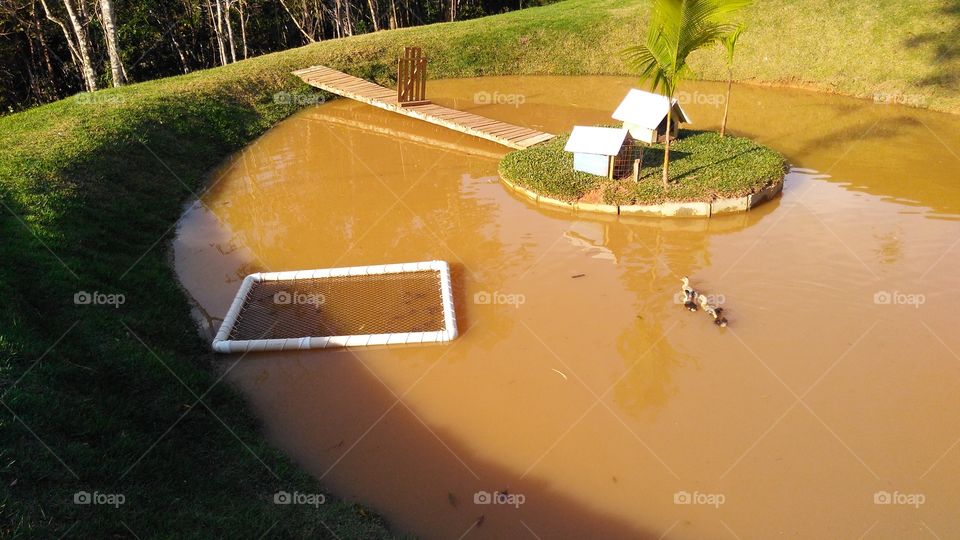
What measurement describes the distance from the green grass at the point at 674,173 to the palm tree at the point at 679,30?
2.17 m

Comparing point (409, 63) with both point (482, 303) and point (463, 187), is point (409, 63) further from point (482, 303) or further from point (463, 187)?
point (482, 303)

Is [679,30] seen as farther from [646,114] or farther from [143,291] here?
[143,291]

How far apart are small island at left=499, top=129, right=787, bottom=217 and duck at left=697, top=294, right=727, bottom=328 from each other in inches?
136

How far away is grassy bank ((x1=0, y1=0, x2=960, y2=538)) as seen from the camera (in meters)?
5.98

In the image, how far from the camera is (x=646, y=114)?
1433 centimetres

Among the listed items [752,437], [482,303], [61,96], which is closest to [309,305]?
[482,303]

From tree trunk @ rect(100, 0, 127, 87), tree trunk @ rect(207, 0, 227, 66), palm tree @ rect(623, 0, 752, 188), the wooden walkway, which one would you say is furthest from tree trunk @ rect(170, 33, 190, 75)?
palm tree @ rect(623, 0, 752, 188)

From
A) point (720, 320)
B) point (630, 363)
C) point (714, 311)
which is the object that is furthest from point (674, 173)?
point (630, 363)

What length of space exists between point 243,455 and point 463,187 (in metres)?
8.85

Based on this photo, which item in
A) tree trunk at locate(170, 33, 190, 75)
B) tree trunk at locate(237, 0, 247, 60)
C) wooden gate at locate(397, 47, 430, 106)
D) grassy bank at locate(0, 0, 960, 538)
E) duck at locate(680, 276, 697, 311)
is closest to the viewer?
grassy bank at locate(0, 0, 960, 538)

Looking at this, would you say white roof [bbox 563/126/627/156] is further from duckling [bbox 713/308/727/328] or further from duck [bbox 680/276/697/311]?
duckling [bbox 713/308/727/328]

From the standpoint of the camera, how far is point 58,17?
2194 centimetres

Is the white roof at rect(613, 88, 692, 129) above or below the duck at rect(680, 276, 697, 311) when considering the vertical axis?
above

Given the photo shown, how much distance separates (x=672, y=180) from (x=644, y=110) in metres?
2.00
